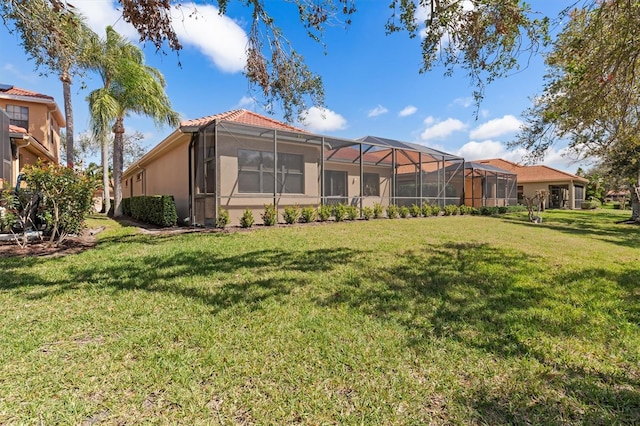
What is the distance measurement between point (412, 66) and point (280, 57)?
2724 millimetres

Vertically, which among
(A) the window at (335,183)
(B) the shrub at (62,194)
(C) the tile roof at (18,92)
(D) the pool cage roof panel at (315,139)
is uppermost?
(C) the tile roof at (18,92)

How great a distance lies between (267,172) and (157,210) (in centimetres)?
390

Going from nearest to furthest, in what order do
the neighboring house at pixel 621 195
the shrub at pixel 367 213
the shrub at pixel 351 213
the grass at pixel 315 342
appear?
the grass at pixel 315 342
the shrub at pixel 351 213
the shrub at pixel 367 213
the neighboring house at pixel 621 195

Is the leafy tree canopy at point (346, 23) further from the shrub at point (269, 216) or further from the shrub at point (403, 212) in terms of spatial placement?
the shrub at point (403, 212)

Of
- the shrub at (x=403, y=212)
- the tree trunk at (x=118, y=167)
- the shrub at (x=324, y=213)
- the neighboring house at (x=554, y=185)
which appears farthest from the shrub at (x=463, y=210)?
the tree trunk at (x=118, y=167)

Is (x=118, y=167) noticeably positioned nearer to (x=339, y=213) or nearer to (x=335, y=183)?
(x=335, y=183)

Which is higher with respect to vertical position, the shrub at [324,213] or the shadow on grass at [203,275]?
the shrub at [324,213]

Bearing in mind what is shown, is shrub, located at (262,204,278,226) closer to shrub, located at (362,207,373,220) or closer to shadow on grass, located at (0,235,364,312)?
shadow on grass, located at (0,235,364,312)

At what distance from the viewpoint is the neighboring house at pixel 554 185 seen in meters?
30.8

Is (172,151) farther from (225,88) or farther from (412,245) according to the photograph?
(412,245)

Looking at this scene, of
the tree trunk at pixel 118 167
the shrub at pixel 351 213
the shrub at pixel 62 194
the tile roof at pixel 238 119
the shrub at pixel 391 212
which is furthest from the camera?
the tree trunk at pixel 118 167

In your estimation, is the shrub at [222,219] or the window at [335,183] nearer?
the shrub at [222,219]

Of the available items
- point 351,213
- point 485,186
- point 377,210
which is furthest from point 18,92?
point 485,186

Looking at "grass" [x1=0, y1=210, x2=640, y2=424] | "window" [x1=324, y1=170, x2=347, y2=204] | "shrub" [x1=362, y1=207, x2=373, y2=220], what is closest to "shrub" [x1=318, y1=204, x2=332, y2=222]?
"shrub" [x1=362, y1=207, x2=373, y2=220]
